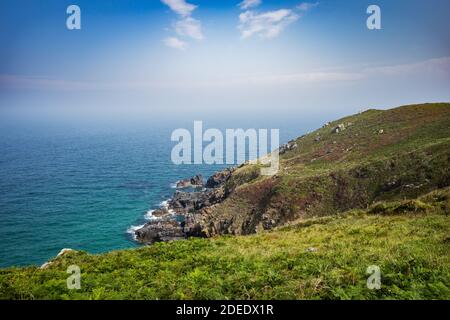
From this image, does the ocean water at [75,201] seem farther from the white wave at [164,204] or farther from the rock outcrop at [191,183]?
the rock outcrop at [191,183]

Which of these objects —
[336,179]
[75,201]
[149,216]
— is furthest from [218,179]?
[336,179]

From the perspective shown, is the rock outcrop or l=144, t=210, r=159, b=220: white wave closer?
l=144, t=210, r=159, b=220: white wave

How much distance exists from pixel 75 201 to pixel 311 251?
302ft

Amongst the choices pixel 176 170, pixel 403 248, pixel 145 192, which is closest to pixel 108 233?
pixel 145 192

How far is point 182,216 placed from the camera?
247 feet

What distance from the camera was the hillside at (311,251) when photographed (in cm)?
1105

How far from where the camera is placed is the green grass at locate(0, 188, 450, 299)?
1062 centimetres

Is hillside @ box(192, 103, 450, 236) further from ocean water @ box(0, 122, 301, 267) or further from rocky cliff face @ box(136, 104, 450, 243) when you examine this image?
ocean water @ box(0, 122, 301, 267)

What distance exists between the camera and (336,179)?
51812mm

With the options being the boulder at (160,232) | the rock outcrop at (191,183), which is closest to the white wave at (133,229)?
the boulder at (160,232)

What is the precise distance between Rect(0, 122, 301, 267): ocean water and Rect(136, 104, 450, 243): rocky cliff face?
38.5ft

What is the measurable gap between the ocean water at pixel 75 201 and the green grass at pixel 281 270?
4670 centimetres

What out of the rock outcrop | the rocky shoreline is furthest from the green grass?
the rock outcrop

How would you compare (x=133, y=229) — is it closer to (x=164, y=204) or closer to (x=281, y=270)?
(x=164, y=204)
